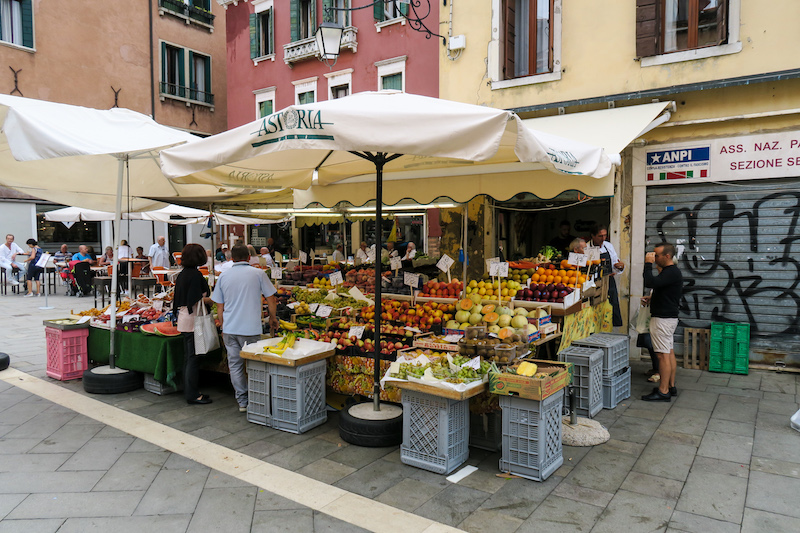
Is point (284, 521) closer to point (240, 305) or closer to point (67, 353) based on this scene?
point (240, 305)

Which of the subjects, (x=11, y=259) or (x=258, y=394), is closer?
(x=258, y=394)

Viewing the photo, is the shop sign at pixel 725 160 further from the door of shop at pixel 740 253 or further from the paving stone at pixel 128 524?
the paving stone at pixel 128 524

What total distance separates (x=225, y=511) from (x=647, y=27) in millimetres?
8728

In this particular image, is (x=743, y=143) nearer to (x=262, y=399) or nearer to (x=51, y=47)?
(x=262, y=399)

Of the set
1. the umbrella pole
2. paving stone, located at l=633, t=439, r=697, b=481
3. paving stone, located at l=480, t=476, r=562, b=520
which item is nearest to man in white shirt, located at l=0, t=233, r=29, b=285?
the umbrella pole

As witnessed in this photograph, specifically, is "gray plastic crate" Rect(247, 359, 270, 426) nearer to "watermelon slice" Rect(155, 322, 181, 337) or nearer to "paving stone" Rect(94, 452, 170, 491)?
"paving stone" Rect(94, 452, 170, 491)

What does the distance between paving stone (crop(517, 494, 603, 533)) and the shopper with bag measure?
3.86m

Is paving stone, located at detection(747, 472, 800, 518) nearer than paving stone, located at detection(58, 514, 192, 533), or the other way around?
paving stone, located at detection(58, 514, 192, 533)

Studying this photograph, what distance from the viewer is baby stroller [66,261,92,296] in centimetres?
1455

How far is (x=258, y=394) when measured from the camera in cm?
509

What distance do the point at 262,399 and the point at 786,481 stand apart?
14.5 feet

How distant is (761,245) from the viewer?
7344mm

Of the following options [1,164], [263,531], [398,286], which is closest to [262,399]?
[263,531]

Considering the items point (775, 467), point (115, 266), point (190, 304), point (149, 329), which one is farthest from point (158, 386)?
point (775, 467)
